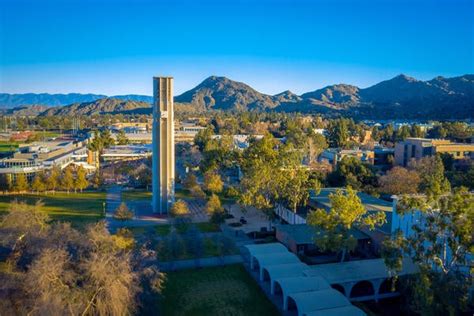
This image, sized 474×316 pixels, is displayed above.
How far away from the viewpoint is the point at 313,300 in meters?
15.6

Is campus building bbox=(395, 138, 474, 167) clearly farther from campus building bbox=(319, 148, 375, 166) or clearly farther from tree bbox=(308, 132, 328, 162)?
tree bbox=(308, 132, 328, 162)

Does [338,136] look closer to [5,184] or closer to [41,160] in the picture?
[41,160]

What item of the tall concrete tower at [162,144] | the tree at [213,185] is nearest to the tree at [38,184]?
the tall concrete tower at [162,144]

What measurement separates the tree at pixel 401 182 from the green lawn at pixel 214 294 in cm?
1762

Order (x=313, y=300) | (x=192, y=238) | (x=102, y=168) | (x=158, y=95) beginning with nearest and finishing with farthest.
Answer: (x=313, y=300)
(x=192, y=238)
(x=158, y=95)
(x=102, y=168)

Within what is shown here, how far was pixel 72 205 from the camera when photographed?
115ft

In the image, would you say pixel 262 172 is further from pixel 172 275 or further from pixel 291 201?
pixel 172 275

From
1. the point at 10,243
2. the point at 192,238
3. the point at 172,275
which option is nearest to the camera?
the point at 10,243

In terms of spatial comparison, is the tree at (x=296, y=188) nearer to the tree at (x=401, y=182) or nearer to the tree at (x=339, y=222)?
the tree at (x=401, y=182)

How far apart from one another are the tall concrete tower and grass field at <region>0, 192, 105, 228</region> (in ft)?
16.4

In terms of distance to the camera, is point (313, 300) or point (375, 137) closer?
point (313, 300)

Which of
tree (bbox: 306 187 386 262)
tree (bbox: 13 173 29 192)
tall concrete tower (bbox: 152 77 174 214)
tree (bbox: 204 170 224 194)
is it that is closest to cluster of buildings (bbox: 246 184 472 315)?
tree (bbox: 306 187 386 262)

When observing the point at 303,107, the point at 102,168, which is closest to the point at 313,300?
the point at 102,168

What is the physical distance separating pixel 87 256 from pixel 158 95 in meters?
18.7
